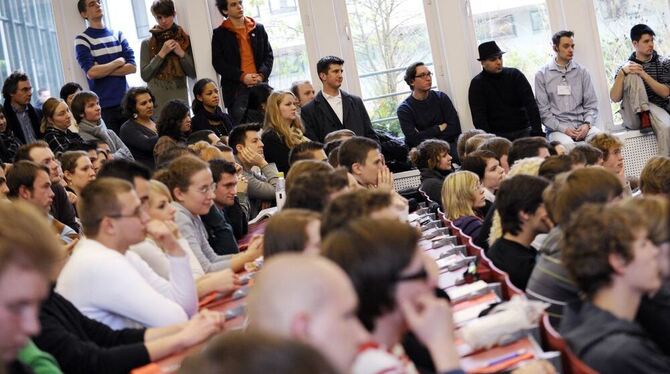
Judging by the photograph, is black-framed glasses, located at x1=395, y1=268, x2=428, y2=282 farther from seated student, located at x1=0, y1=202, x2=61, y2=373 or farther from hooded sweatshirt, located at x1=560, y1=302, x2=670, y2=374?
seated student, located at x1=0, y1=202, x2=61, y2=373

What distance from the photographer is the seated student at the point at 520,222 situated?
14.2 ft

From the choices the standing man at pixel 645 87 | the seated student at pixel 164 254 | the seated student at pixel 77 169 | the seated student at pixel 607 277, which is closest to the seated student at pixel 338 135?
the seated student at pixel 77 169

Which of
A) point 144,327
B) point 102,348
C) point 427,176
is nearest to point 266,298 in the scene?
point 102,348

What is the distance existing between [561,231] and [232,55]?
6486mm

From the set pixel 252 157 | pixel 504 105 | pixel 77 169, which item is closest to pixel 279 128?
pixel 252 157

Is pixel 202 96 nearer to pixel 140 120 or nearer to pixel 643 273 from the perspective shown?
pixel 140 120

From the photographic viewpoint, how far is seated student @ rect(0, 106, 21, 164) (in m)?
7.58

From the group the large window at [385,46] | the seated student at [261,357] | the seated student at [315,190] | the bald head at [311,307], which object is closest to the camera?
the seated student at [261,357]

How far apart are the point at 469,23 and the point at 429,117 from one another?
128 cm

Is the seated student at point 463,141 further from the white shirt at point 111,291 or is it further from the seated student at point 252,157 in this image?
the white shirt at point 111,291

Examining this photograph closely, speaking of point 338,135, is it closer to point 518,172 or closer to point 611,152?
point 611,152

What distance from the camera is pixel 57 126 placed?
807 centimetres

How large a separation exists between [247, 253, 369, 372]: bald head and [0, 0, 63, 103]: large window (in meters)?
7.80

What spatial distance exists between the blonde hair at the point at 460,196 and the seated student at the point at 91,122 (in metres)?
3.03
